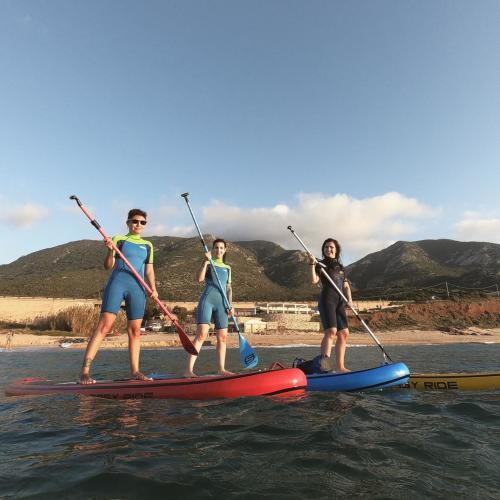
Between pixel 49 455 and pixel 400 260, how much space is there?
7557 inches

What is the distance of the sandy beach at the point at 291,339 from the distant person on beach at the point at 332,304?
972 inches

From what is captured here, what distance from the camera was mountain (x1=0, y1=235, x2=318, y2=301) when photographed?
93.1 meters

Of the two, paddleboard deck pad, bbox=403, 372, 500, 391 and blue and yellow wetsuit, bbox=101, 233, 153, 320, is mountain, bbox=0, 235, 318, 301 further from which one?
paddleboard deck pad, bbox=403, 372, 500, 391

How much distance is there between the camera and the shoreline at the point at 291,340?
101 ft

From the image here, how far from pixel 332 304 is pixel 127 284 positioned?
433 cm

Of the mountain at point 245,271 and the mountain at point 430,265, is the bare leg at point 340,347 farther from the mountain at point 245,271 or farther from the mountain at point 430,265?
the mountain at point 430,265

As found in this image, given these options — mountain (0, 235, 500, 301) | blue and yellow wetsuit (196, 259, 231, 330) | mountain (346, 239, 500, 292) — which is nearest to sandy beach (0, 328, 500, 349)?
blue and yellow wetsuit (196, 259, 231, 330)

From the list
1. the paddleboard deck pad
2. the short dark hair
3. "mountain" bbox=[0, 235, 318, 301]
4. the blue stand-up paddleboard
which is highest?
"mountain" bbox=[0, 235, 318, 301]

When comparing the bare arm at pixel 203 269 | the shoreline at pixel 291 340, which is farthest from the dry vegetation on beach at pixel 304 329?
the bare arm at pixel 203 269

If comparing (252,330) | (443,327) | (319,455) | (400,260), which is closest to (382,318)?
(443,327)

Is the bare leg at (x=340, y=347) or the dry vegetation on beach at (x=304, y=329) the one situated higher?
the bare leg at (x=340, y=347)

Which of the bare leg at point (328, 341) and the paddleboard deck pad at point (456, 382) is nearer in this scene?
the paddleboard deck pad at point (456, 382)

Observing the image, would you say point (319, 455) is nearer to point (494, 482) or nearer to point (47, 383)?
point (494, 482)

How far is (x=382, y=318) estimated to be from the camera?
45.7m
